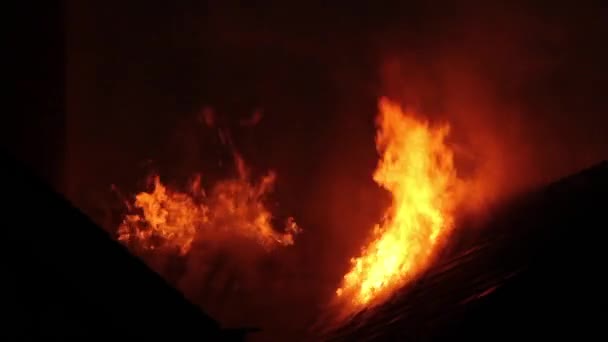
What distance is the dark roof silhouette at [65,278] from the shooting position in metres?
3.86

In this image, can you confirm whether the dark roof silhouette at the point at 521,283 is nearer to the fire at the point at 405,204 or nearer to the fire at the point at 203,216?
the fire at the point at 405,204

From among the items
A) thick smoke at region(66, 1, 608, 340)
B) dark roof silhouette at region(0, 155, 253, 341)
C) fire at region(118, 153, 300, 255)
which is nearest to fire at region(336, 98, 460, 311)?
thick smoke at region(66, 1, 608, 340)

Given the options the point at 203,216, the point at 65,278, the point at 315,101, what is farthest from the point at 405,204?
the point at 65,278

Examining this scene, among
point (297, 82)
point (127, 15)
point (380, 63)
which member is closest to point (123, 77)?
point (127, 15)

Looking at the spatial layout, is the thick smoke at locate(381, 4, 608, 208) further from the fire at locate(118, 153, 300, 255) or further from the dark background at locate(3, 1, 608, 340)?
the fire at locate(118, 153, 300, 255)

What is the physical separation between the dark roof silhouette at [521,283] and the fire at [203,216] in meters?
6.76

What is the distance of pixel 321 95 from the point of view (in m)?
15.7

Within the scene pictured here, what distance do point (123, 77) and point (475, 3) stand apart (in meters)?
8.81

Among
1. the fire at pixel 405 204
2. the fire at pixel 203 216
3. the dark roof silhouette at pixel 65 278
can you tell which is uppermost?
the fire at pixel 203 216

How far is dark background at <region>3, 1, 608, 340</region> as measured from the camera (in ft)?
45.6

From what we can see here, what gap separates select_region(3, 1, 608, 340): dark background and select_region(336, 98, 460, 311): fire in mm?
597


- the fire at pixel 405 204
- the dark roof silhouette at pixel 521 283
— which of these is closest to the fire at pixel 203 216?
the fire at pixel 405 204

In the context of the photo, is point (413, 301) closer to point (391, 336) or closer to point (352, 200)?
point (391, 336)

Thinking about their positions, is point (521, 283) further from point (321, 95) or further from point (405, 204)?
point (321, 95)
